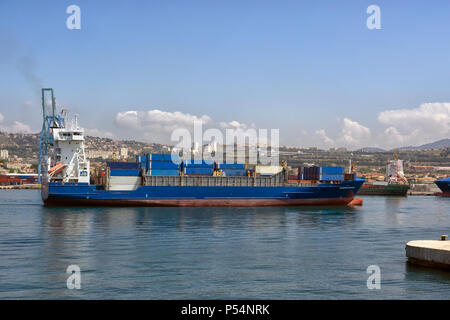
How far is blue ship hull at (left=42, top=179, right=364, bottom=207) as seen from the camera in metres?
51.7

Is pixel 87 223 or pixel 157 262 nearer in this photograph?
pixel 157 262

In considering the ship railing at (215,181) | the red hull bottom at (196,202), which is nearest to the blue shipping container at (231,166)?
the ship railing at (215,181)

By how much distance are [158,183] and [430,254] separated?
3771 centimetres

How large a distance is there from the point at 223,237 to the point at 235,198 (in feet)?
83.5

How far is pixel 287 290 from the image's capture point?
677 inches

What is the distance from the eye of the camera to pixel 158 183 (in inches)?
2157

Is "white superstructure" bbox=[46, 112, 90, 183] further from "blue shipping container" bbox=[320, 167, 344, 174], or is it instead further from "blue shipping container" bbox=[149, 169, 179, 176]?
"blue shipping container" bbox=[320, 167, 344, 174]

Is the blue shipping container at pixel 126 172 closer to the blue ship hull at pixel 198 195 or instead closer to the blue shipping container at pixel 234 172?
the blue ship hull at pixel 198 195

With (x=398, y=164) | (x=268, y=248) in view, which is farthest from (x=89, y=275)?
(x=398, y=164)

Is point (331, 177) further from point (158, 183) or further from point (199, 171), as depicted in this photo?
point (158, 183)

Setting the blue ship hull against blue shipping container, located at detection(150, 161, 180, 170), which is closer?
the blue ship hull

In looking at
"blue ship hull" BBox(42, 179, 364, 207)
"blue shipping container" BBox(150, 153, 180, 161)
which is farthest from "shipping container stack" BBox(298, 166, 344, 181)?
"blue shipping container" BBox(150, 153, 180, 161)

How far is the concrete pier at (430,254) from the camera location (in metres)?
20.0

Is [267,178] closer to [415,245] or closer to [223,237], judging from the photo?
[223,237]
